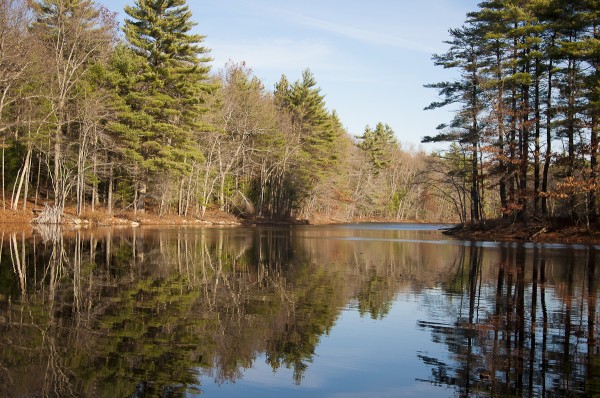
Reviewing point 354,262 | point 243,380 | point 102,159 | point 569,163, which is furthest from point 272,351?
point 102,159

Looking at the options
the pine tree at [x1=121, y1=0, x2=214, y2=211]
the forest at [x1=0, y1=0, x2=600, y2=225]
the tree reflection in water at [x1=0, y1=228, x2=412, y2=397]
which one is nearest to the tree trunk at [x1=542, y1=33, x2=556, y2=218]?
the forest at [x1=0, y1=0, x2=600, y2=225]

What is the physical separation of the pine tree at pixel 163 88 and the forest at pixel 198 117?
0.15 m

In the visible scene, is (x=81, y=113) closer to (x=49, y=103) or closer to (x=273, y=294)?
(x=49, y=103)

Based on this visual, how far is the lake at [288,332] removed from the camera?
625 centimetres

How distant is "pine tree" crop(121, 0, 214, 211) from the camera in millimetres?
45531

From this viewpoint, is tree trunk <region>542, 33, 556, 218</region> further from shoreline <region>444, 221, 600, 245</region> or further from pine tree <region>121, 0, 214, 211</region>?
pine tree <region>121, 0, 214, 211</region>

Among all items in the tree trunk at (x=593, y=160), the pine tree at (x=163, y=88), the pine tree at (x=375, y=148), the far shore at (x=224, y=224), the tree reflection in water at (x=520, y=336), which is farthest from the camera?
the pine tree at (x=375, y=148)

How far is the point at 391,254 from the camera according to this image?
25.0 meters

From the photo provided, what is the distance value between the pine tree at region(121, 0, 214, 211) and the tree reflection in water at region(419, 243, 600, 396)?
114 ft

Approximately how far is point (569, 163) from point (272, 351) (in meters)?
28.8

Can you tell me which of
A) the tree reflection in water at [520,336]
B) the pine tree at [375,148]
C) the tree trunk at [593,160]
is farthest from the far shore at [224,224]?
the pine tree at [375,148]

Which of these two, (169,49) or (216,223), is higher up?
(169,49)

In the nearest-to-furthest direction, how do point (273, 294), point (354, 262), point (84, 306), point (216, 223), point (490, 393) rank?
point (490, 393), point (84, 306), point (273, 294), point (354, 262), point (216, 223)

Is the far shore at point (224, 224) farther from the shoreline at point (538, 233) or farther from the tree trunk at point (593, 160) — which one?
the tree trunk at point (593, 160)
